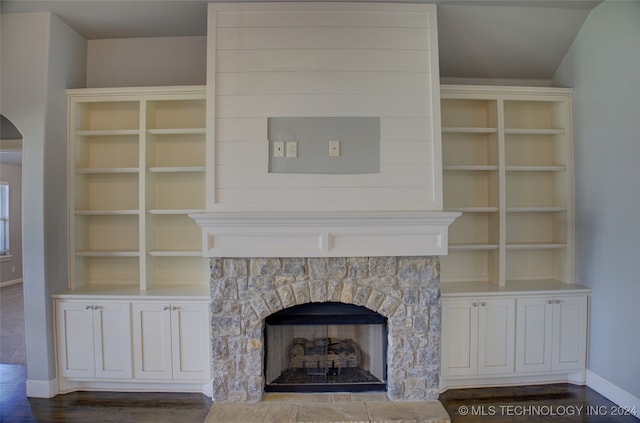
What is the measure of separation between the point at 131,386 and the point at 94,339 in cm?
50

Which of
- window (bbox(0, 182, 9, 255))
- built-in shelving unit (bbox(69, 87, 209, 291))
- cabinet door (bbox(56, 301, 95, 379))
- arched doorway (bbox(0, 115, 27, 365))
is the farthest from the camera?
window (bbox(0, 182, 9, 255))

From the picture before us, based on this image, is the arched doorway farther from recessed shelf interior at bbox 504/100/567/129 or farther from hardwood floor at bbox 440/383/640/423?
recessed shelf interior at bbox 504/100/567/129

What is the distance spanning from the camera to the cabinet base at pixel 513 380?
2.81 m

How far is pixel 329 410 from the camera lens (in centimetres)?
244

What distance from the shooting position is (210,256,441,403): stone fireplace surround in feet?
8.30

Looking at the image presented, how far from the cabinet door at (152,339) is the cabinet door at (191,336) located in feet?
0.19

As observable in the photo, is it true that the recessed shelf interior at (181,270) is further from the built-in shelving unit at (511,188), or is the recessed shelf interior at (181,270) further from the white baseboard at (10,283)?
the white baseboard at (10,283)

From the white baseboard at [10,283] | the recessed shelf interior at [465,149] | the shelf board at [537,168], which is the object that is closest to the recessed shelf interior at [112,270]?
the recessed shelf interior at [465,149]

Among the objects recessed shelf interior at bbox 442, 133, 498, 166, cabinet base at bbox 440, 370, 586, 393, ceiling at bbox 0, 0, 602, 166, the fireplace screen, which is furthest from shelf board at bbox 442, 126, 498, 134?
cabinet base at bbox 440, 370, 586, 393

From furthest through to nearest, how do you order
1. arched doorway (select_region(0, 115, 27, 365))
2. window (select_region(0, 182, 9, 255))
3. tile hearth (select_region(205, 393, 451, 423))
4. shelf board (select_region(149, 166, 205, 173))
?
window (select_region(0, 182, 9, 255))
arched doorway (select_region(0, 115, 27, 365))
shelf board (select_region(149, 166, 205, 173))
tile hearth (select_region(205, 393, 451, 423))

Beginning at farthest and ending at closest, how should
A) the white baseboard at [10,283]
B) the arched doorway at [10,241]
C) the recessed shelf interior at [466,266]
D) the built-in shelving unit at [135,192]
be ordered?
the white baseboard at [10,283]
the arched doorway at [10,241]
the recessed shelf interior at [466,266]
the built-in shelving unit at [135,192]

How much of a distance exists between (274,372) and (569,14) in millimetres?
3872

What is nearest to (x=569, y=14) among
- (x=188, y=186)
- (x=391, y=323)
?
(x=391, y=323)

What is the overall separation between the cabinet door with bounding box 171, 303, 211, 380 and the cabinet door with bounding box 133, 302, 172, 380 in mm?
57
